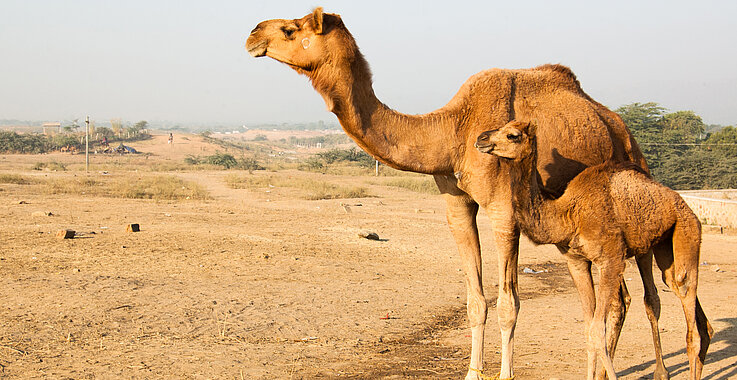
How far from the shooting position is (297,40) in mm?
5695

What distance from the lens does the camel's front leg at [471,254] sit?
705 centimetres

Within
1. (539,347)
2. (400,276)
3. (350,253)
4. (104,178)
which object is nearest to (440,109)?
(539,347)

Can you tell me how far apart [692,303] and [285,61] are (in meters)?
4.11

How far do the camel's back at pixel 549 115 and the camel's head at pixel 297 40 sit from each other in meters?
1.47

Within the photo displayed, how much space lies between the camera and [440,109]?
21.0 ft

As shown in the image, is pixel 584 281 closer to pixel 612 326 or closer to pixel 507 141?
pixel 612 326

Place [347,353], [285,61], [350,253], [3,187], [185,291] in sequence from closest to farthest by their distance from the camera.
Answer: [285,61], [347,353], [185,291], [350,253], [3,187]

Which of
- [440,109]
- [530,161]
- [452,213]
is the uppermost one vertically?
[440,109]

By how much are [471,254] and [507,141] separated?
198cm

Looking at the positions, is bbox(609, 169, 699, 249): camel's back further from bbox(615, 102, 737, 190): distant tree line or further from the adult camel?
bbox(615, 102, 737, 190): distant tree line

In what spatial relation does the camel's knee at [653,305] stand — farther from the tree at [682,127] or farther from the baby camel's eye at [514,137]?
the tree at [682,127]

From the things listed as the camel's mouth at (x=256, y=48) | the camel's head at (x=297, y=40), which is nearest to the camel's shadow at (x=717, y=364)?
the camel's head at (x=297, y=40)

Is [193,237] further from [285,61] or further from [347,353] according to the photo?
[285,61]

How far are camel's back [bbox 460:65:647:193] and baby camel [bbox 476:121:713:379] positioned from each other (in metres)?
0.41
